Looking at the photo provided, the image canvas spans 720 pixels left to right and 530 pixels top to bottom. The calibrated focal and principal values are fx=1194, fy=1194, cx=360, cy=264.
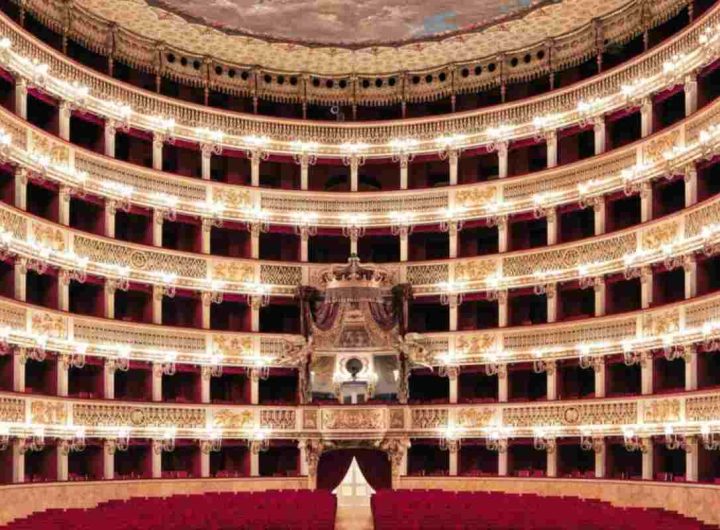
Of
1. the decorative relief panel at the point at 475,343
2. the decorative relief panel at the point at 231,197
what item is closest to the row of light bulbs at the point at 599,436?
the decorative relief panel at the point at 475,343

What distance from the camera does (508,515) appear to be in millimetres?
24312

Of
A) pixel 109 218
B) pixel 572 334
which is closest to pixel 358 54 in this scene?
pixel 109 218

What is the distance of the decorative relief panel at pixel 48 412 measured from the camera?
34.5 metres

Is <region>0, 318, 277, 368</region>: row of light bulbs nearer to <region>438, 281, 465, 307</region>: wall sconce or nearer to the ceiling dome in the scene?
<region>438, 281, 465, 307</region>: wall sconce

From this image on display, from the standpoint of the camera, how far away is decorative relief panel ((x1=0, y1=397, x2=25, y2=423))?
3275cm

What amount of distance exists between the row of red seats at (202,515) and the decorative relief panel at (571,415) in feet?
34.3

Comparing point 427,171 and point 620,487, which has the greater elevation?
point 427,171

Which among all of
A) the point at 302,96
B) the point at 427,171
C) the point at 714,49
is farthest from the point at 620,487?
the point at 302,96

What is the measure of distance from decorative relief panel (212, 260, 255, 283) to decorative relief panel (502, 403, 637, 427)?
10.7 m

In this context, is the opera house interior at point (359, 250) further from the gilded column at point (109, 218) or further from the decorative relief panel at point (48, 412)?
the gilded column at point (109, 218)

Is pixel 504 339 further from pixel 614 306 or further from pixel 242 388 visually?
pixel 242 388

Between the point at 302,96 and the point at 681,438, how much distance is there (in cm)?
2083

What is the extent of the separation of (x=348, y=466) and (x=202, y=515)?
19.7 m

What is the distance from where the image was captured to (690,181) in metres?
35.9
